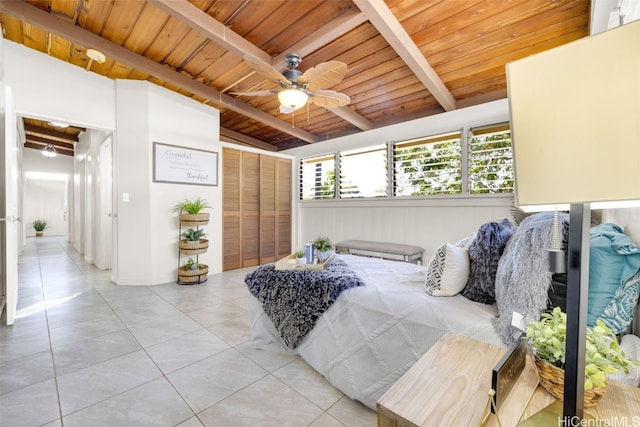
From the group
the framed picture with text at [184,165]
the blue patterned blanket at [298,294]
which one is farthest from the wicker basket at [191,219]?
the blue patterned blanket at [298,294]

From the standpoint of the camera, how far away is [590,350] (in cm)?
67

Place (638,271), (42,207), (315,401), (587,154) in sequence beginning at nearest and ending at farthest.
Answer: (587,154), (638,271), (315,401), (42,207)

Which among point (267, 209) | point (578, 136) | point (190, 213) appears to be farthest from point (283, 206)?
point (578, 136)

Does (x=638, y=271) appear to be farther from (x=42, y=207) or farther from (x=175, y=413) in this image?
(x=42, y=207)

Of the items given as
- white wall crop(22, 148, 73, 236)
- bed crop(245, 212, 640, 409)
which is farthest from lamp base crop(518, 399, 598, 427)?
white wall crop(22, 148, 73, 236)

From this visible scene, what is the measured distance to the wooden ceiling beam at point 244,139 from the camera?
5.77 meters

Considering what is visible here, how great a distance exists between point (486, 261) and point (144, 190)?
13.6 ft

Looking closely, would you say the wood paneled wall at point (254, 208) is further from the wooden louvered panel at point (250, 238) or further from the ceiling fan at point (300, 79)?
the ceiling fan at point (300, 79)

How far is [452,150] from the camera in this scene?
12.2 feet

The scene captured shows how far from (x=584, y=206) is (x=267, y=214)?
16.4ft

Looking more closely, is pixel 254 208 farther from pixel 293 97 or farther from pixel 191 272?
pixel 293 97

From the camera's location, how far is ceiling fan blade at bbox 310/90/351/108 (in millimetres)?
2793

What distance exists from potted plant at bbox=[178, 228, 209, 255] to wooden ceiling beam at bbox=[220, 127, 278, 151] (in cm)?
261

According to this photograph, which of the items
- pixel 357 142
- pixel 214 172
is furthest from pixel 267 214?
pixel 357 142
